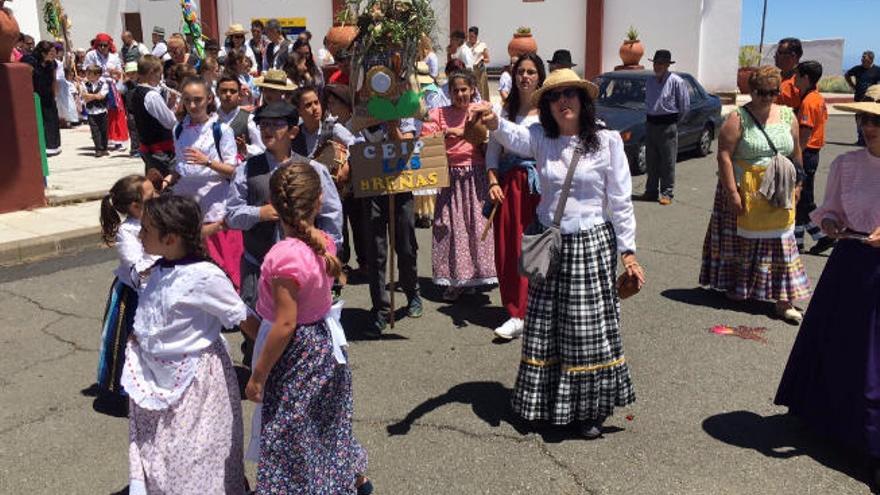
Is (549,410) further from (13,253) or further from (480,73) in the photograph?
(13,253)

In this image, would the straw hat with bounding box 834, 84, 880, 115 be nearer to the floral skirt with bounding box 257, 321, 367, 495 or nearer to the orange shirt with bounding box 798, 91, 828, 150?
the floral skirt with bounding box 257, 321, 367, 495


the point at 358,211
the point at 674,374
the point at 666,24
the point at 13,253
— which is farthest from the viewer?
the point at 666,24

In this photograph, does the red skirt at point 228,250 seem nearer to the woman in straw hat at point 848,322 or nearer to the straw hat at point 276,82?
the straw hat at point 276,82

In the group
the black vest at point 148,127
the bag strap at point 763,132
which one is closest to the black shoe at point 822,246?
the bag strap at point 763,132

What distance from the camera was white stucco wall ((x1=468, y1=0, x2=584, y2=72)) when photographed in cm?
2208

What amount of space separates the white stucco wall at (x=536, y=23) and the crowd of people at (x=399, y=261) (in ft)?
53.8

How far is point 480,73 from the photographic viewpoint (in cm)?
640

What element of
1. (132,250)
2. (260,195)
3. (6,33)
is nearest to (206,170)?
(260,195)

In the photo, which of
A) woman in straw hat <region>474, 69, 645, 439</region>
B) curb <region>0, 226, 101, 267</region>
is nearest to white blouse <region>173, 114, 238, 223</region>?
woman in straw hat <region>474, 69, 645, 439</region>

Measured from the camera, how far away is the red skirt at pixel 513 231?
5.98m

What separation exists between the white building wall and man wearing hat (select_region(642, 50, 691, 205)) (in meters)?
11.5

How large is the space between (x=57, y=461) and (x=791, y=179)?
507 cm

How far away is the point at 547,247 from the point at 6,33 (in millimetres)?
7901

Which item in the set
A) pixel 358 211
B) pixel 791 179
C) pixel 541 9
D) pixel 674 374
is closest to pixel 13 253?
pixel 358 211
